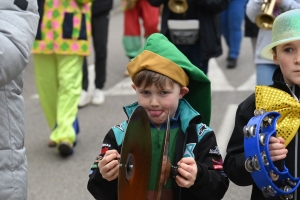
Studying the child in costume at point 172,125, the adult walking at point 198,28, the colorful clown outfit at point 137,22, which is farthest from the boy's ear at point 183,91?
the colorful clown outfit at point 137,22

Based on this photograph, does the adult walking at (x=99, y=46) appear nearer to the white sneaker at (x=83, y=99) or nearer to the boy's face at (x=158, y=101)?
the white sneaker at (x=83, y=99)

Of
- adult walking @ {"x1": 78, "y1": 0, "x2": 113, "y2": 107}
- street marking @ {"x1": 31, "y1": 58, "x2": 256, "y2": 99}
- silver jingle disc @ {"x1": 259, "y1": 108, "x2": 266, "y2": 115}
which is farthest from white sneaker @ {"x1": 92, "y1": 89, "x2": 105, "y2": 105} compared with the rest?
silver jingle disc @ {"x1": 259, "y1": 108, "x2": 266, "y2": 115}

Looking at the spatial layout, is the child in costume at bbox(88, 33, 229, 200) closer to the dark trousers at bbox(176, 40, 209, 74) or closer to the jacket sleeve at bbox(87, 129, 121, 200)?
the jacket sleeve at bbox(87, 129, 121, 200)

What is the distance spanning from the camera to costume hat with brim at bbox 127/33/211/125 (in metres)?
2.95

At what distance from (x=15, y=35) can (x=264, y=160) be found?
1061 millimetres

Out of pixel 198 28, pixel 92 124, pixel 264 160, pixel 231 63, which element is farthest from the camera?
pixel 231 63

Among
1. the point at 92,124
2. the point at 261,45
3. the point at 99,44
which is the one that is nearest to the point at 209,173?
the point at 261,45

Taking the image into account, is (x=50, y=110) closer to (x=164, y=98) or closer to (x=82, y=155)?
(x=82, y=155)

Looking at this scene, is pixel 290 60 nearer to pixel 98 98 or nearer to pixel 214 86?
pixel 98 98

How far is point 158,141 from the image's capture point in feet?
9.63

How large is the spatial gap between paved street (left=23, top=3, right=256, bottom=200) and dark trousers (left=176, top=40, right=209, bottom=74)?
845 mm

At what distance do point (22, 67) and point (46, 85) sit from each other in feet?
10.9

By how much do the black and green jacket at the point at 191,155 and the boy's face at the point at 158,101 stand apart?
0.06 metres

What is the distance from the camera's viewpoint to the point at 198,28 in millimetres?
5625
